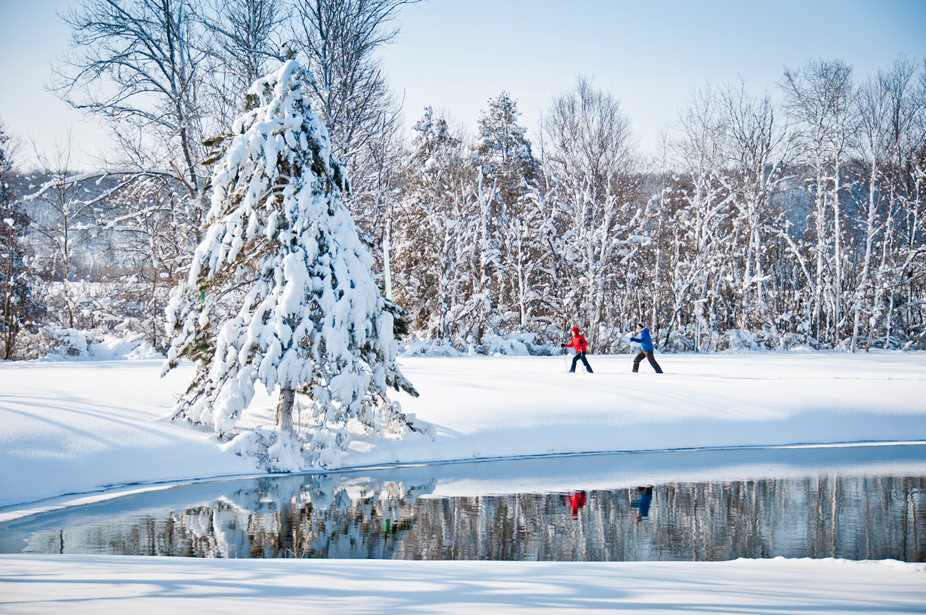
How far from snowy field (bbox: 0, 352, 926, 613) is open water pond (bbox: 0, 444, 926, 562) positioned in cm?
81

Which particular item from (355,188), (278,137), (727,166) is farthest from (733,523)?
(727,166)

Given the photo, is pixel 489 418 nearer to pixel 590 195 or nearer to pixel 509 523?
pixel 509 523

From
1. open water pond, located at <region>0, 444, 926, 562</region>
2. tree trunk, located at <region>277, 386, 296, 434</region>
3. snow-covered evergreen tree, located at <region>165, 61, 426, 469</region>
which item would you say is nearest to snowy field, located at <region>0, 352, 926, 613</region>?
open water pond, located at <region>0, 444, 926, 562</region>

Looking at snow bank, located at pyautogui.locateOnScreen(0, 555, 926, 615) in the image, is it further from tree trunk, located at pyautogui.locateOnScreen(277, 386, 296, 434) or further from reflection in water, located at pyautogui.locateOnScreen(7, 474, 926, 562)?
tree trunk, located at pyautogui.locateOnScreen(277, 386, 296, 434)

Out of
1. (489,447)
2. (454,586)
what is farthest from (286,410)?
(454,586)

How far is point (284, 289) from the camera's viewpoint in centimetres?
1034

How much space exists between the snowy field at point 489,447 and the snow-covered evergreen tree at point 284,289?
1.06 metres

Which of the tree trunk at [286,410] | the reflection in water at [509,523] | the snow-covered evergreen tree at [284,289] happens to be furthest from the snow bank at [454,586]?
the tree trunk at [286,410]

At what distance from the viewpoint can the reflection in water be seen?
21.0 feet

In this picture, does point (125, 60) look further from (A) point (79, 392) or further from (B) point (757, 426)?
(B) point (757, 426)

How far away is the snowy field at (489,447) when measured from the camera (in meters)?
4.15

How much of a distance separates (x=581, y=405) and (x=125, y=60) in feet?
49.2

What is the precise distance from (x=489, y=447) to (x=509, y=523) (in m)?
4.57

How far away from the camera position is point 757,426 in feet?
43.8
